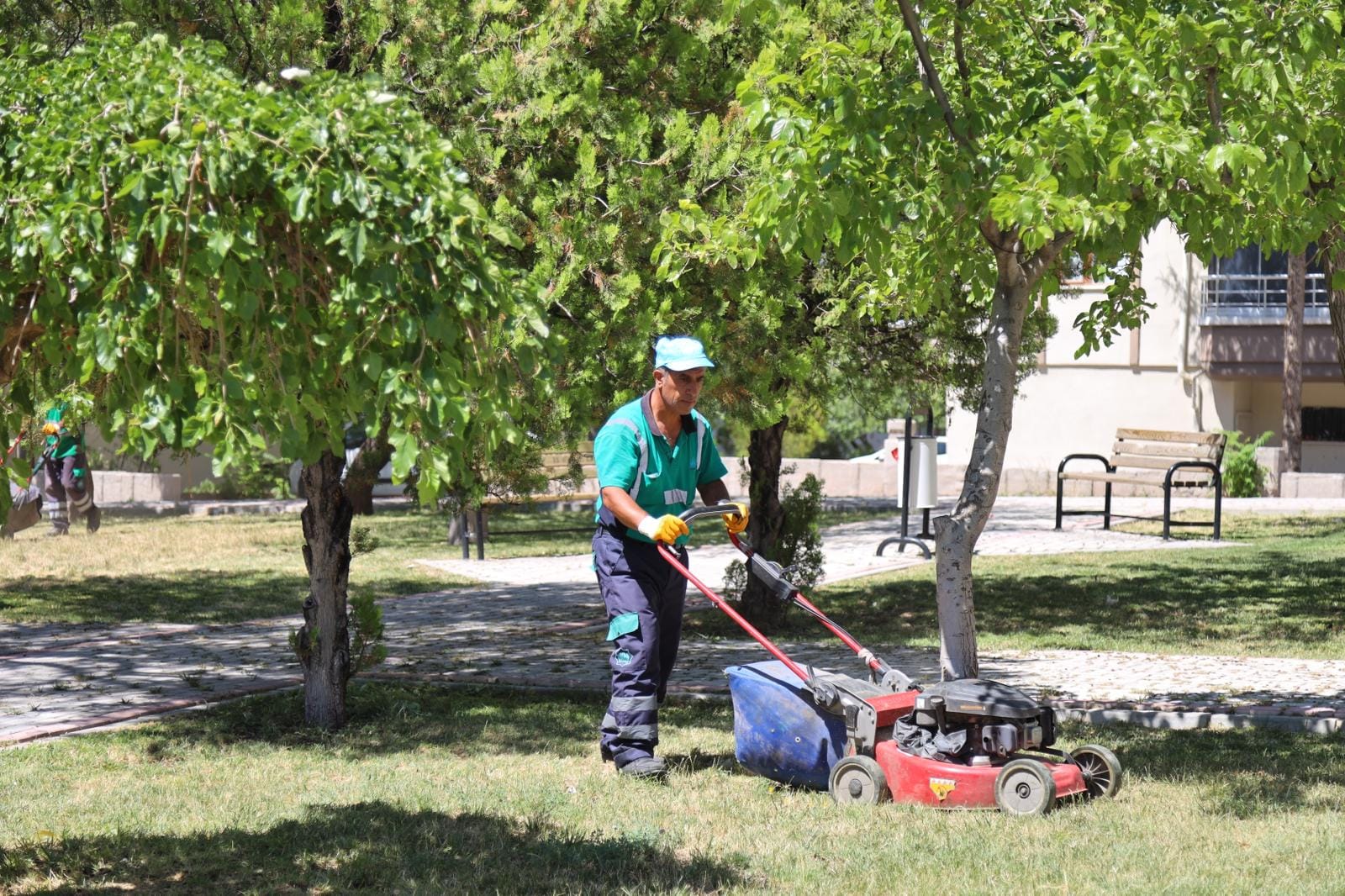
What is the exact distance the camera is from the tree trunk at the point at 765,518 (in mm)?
11547

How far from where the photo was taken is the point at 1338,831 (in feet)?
17.8

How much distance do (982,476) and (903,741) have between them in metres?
1.97

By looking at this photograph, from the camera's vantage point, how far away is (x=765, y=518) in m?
11.5

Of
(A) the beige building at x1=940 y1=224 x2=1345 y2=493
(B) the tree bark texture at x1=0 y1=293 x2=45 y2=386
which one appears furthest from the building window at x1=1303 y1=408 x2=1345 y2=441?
(B) the tree bark texture at x1=0 y1=293 x2=45 y2=386

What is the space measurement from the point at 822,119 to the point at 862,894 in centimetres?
351

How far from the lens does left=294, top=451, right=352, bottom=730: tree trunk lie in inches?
305

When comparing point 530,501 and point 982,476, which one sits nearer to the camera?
point 982,476

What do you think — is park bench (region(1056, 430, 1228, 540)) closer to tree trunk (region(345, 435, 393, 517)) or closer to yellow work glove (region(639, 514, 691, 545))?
tree trunk (region(345, 435, 393, 517))

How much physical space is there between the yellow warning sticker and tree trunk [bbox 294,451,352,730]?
3.40 metres

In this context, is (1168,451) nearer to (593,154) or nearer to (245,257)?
(593,154)

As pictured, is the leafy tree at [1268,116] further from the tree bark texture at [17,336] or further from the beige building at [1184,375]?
the beige building at [1184,375]

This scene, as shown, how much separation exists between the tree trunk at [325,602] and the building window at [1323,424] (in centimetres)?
2672

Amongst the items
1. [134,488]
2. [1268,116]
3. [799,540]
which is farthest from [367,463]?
[134,488]

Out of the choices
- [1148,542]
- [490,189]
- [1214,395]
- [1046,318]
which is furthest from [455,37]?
[1214,395]
